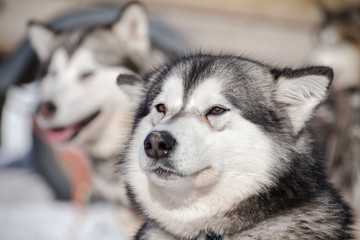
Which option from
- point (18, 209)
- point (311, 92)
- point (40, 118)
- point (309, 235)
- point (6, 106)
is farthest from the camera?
point (6, 106)

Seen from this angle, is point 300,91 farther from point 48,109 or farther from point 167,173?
point 48,109

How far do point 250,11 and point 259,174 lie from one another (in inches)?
179

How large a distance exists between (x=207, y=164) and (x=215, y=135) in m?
0.14

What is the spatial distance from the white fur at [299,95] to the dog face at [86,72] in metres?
1.83

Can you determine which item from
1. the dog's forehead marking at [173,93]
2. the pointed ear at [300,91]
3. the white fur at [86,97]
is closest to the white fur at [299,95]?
the pointed ear at [300,91]

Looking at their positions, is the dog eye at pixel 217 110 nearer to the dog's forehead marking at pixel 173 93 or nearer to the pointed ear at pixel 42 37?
the dog's forehead marking at pixel 173 93

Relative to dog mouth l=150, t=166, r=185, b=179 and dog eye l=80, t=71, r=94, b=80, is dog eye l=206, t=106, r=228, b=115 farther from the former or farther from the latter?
dog eye l=80, t=71, r=94, b=80

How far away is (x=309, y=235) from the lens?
80.5 inches

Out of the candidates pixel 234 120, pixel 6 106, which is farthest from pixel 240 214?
pixel 6 106

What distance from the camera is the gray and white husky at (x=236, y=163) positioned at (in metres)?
2.04

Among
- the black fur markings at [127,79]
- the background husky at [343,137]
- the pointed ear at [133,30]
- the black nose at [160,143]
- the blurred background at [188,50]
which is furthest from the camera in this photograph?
the pointed ear at [133,30]

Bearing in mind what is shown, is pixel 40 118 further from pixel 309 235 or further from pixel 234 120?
pixel 309 235

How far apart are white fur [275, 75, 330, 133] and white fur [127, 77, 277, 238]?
0.23 metres

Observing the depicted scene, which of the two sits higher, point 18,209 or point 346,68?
point 346,68
